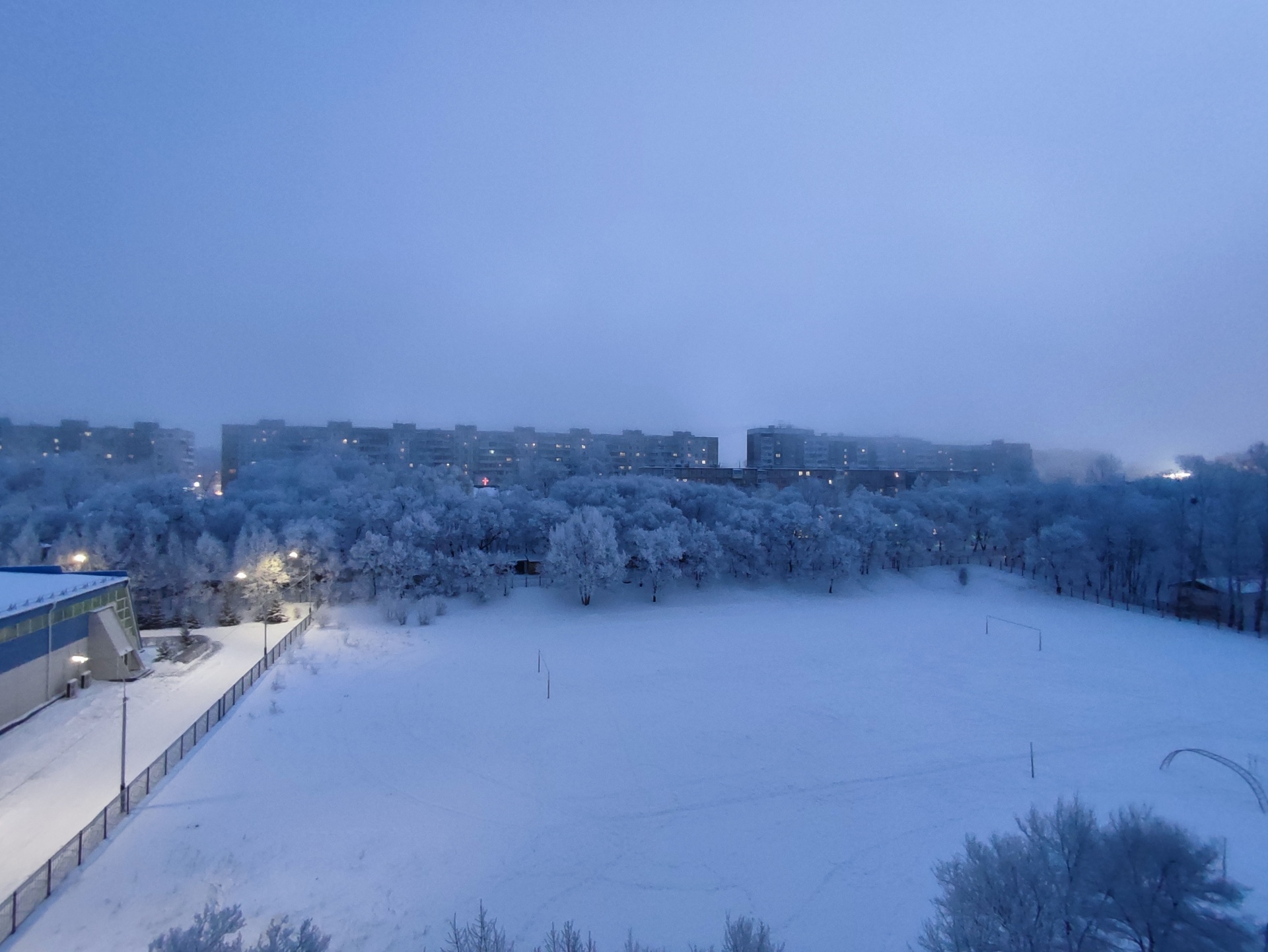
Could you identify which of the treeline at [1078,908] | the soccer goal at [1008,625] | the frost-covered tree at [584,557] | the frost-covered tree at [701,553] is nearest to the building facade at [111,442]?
the frost-covered tree at [584,557]

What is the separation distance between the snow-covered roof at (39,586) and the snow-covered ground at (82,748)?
2.57 metres

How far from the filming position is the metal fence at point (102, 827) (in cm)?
745

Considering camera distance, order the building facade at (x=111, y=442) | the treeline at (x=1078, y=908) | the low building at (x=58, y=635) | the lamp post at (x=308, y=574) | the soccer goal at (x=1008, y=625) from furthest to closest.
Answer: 1. the building facade at (x=111, y=442)
2. the lamp post at (x=308, y=574)
3. the soccer goal at (x=1008, y=625)
4. the low building at (x=58, y=635)
5. the treeline at (x=1078, y=908)

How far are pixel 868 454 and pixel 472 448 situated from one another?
49.6m

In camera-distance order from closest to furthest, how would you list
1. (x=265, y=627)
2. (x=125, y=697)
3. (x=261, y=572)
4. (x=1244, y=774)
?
(x=125, y=697) → (x=1244, y=774) → (x=265, y=627) → (x=261, y=572)

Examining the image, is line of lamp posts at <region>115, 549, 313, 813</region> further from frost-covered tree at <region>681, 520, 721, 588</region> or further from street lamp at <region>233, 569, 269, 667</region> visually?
frost-covered tree at <region>681, 520, 721, 588</region>

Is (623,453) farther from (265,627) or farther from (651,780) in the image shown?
(651,780)

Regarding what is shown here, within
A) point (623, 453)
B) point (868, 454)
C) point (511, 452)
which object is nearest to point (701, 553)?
point (623, 453)

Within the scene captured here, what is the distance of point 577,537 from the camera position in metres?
28.0

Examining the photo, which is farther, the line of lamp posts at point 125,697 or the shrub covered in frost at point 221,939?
the line of lamp posts at point 125,697

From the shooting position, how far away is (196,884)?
838cm

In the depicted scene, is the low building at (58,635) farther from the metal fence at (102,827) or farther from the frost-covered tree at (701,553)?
the frost-covered tree at (701,553)

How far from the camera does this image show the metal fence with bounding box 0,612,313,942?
293 inches

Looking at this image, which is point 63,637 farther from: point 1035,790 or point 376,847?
point 1035,790
